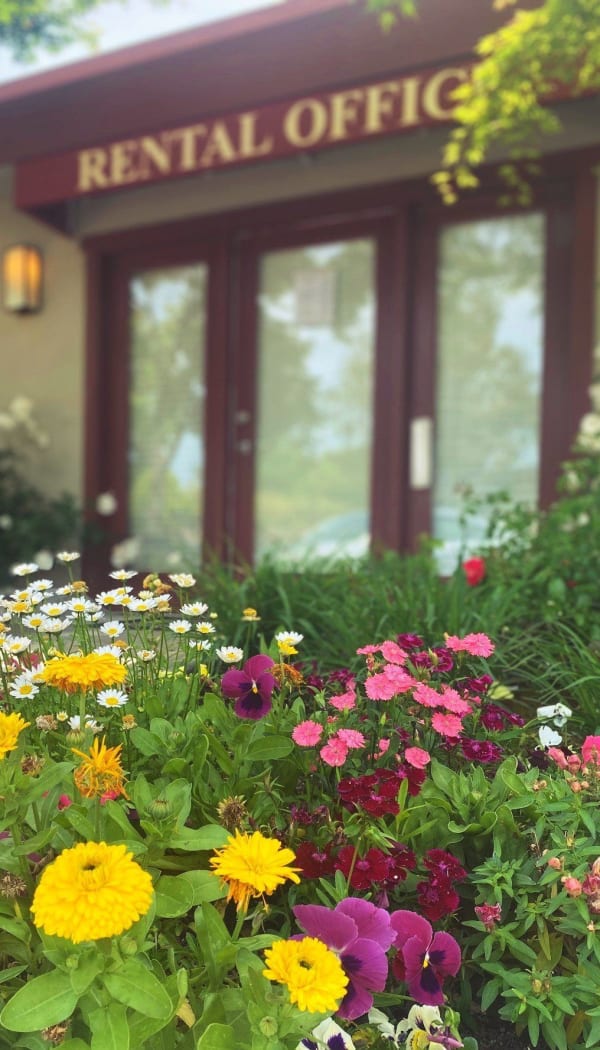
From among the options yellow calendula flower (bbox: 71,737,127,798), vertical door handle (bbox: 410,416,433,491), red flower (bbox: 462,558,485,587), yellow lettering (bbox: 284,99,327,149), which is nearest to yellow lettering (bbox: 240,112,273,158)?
yellow lettering (bbox: 284,99,327,149)

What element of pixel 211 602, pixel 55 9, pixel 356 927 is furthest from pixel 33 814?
pixel 55 9

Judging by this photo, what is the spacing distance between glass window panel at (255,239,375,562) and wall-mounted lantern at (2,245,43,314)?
5.37 ft

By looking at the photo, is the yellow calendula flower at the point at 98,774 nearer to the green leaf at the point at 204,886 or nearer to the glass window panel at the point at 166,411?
the green leaf at the point at 204,886

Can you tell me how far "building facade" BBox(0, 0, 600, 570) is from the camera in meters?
4.02

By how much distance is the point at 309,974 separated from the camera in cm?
80

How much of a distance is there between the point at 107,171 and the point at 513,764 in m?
4.26

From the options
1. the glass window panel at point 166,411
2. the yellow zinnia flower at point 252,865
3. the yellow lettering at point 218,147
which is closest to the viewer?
the yellow zinnia flower at point 252,865

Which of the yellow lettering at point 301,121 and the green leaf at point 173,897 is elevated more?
the yellow lettering at point 301,121

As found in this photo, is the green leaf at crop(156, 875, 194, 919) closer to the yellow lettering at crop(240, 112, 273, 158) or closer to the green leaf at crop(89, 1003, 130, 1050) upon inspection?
the green leaf at crop(89, 1003, 130, 1050)

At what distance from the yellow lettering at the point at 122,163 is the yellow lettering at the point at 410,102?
150cm

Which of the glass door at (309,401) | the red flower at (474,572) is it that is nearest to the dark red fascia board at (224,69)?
the glass door at (309,401)

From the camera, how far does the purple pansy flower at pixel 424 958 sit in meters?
0.96

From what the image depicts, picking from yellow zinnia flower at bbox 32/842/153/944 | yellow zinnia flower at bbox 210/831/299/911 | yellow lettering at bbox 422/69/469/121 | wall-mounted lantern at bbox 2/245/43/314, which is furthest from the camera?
wall-mounted lantern at bbox 2/245/43/314

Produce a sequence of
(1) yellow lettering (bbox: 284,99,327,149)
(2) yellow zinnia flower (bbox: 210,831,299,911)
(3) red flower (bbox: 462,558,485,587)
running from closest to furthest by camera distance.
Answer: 1. (2) yellow zinnia flower (bbox: 210,831,299,911)
2. (3) red flower (bbox: 462,558,485,587)
3. (1) yellow lettering (bbox: 284,99,327,149)
